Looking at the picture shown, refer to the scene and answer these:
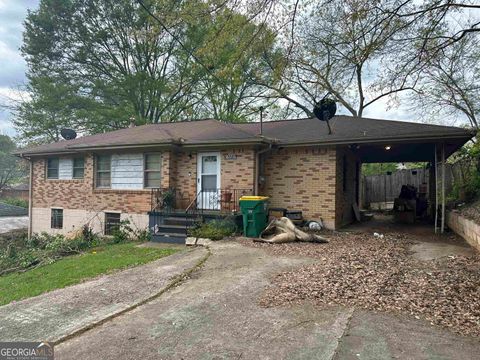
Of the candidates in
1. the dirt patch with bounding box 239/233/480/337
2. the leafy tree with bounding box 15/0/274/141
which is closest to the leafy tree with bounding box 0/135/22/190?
the leafy tree with bounding box 15/0/274/141

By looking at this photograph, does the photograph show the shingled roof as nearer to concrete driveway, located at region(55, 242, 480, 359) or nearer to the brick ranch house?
the brick ranch house

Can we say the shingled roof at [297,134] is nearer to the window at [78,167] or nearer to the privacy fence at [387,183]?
the window at [78,167]

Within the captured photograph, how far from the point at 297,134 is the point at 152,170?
530 cm

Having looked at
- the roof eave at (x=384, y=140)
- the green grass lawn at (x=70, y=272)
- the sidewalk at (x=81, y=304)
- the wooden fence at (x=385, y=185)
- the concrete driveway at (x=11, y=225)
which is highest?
the roof eave at (x=384, y=140)

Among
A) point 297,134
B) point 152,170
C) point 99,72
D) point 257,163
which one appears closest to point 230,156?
point 257,163

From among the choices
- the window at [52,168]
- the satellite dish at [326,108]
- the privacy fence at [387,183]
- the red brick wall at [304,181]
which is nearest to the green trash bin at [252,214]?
the red brick wall at [304,181]

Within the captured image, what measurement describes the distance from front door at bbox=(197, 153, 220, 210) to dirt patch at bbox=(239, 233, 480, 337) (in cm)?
465

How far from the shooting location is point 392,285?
4602 mm

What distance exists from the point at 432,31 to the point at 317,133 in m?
5.18

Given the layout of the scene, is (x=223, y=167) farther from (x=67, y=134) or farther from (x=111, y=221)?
(x=67, y=134)

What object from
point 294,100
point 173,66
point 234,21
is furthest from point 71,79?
point 234,21

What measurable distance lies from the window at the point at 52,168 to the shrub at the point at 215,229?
818 cm

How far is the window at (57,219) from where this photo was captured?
43.8 ft

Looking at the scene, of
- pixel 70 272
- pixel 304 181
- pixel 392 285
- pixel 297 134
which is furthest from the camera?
pixel 297 134
